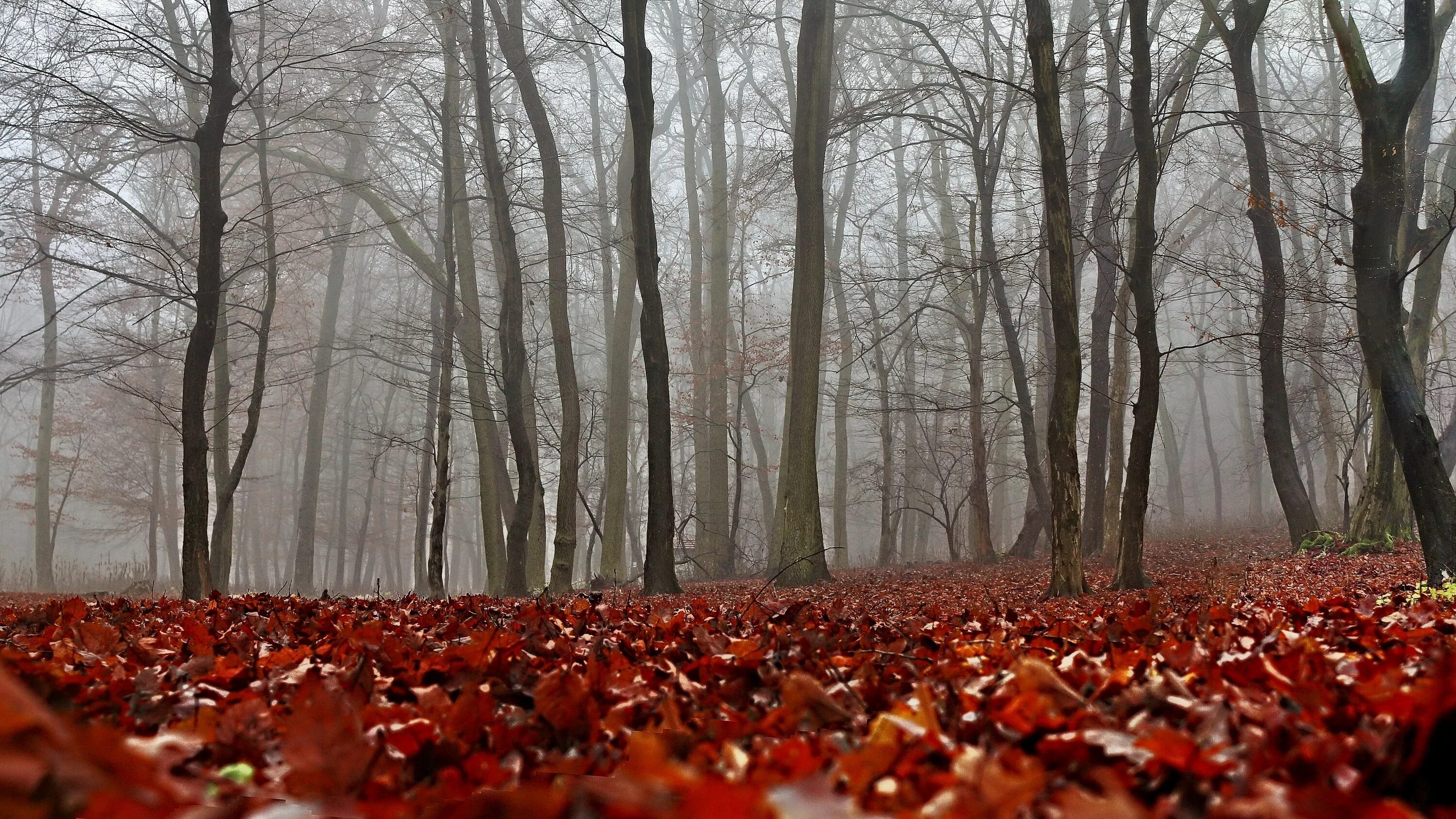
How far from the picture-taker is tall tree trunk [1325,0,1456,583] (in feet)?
20.3

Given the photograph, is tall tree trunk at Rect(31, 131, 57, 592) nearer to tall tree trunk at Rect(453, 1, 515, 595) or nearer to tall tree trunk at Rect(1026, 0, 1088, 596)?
tall tree trunk at Rect(453, 1, 515, 595)

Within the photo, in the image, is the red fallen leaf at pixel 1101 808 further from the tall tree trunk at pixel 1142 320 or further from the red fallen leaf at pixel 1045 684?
the tall tree trunk at pixel 1142 320

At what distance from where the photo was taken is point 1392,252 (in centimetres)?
711

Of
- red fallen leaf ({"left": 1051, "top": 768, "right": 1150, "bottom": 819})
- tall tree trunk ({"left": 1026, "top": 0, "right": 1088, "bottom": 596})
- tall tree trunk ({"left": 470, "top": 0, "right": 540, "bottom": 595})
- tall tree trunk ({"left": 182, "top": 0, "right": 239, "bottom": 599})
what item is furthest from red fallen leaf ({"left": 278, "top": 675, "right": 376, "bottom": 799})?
tall tree trunk ({"left": 470, "top": 0, "right": 540, "bottom": 595})

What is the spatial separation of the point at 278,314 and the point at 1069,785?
2882 centimetres

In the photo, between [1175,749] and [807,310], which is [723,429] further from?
[1175,749]

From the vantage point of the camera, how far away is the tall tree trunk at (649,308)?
9.48m

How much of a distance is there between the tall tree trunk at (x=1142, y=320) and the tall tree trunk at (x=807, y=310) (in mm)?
3683

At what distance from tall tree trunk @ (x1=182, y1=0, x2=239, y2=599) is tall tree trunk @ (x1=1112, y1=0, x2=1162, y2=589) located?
7971 millimetres

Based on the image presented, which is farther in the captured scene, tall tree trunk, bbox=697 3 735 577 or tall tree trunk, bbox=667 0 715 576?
tall tree trunk, bbox=667 0 715 576

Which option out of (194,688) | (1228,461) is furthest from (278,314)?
(1228,461)

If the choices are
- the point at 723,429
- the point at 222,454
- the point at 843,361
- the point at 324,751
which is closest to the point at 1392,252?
the point at 324,751

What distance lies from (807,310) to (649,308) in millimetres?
2875

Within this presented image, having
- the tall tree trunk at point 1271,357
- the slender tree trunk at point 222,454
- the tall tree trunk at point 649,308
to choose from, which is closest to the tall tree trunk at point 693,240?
the slender tree trunk at point 222,454
